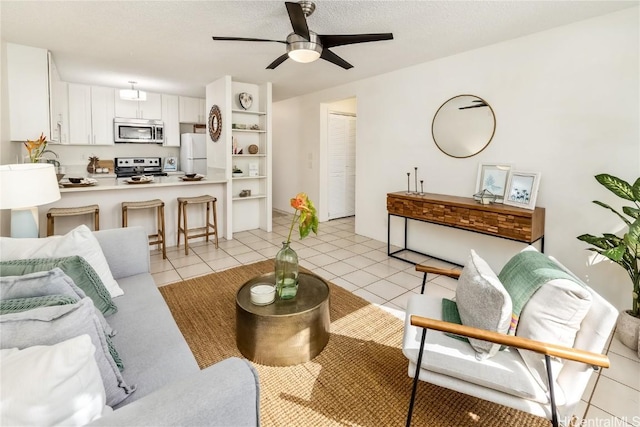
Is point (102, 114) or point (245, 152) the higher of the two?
point (102, 114)

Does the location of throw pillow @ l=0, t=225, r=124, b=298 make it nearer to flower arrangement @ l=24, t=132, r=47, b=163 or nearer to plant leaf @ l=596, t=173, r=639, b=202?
flower arrangement @ l=24, t=132, r=47, b=163

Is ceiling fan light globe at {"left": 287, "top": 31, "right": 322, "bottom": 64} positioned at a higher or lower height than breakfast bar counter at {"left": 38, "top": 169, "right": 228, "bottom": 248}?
higher

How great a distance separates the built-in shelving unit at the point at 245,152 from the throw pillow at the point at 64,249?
305cm

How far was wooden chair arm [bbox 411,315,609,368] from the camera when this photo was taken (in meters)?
1.22

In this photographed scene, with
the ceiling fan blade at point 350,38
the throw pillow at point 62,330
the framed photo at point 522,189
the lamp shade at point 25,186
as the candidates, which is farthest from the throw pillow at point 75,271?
the framed photo at point 522,189

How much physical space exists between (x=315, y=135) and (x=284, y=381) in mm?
4821

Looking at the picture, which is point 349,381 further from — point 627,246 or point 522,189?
point 522,189

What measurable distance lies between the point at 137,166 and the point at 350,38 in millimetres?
5350

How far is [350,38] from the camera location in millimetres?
2432

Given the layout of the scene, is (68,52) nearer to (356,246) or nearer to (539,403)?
(356,246)

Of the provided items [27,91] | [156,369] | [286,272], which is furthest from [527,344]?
[27,91]

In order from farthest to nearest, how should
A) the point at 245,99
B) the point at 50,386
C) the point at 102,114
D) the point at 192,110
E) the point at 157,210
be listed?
the point at 192,110 → the point at 102,114 → the point at 245,99 → the point at 157,210 → the point at 50,386

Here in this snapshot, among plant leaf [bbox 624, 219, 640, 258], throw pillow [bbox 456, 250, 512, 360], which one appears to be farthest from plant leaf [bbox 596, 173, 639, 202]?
throw pillow [bbox 456, 250, 512, 360]

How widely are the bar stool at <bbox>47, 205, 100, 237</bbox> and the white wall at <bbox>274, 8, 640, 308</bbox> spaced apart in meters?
3.66
